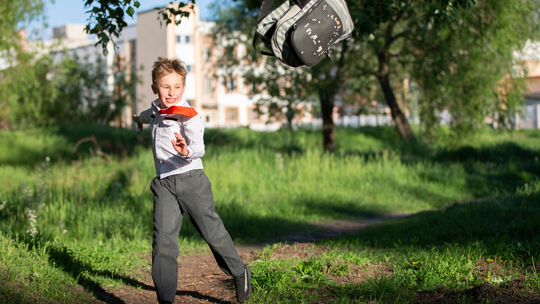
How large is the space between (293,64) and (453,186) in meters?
8.32

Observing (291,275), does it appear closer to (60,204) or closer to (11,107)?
(60,204)

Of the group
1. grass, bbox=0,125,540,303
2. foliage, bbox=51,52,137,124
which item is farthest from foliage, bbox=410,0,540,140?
foliage, bbox=51,52,137,124

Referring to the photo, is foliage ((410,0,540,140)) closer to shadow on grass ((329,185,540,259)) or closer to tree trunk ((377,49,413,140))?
tree trunk ((377,49,413,140))

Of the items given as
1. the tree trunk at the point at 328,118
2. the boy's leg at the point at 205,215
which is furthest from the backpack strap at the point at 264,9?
the tree trunk at the point at 328,118

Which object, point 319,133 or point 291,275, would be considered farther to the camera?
point 319,133

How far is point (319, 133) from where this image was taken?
25734 millimetres

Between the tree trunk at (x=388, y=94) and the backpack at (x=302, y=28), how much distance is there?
14.4 m

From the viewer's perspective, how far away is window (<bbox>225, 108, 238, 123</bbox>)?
55.7m

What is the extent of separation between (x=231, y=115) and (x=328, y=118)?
40.0 meters

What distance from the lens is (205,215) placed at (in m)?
3.46

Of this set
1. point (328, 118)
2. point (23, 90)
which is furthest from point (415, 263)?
point (23, 90)

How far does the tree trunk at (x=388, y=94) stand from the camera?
58.0ft

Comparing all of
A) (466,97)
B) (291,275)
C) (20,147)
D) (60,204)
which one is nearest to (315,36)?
(291,275)

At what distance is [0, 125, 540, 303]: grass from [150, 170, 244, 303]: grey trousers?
0.59 metres
